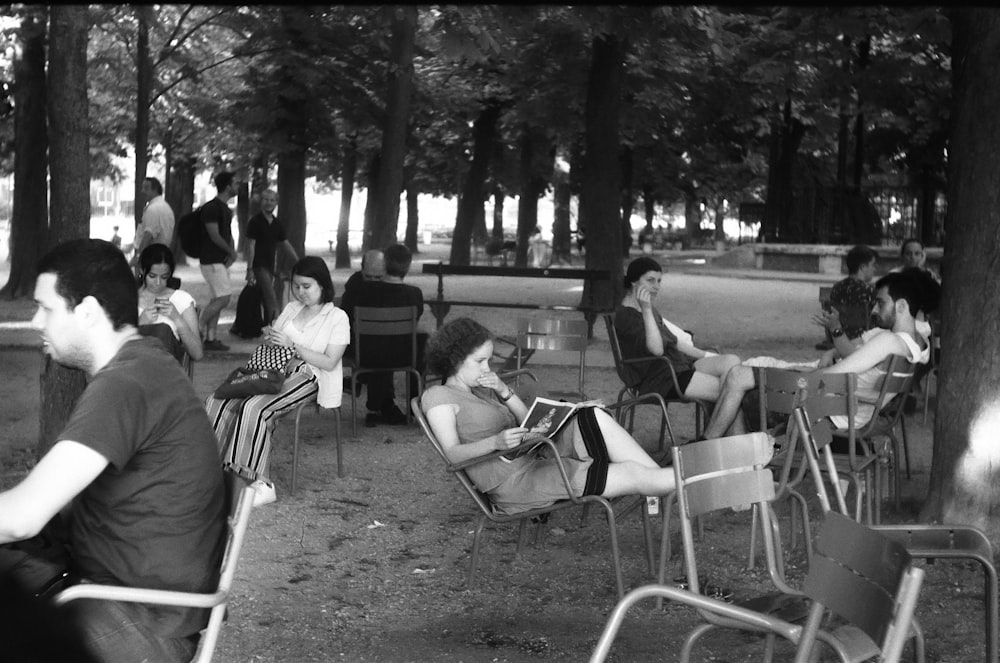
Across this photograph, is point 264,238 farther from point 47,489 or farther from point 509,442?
point 47,489

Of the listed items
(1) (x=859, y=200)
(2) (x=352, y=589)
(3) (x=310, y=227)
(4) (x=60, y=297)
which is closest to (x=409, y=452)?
(2) (x=352, y=589)

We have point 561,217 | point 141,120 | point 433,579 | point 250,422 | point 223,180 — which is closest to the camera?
point 433,579

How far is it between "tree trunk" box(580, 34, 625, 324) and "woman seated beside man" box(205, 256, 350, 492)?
33.2 ft

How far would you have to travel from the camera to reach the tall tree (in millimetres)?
17422

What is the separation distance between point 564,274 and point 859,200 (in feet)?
63.4

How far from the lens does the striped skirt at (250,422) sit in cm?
739

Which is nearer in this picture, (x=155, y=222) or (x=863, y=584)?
(x=863, y=584)

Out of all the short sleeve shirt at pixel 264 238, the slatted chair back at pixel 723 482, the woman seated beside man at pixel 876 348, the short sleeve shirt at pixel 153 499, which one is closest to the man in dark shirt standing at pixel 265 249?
the short sleeve shirt at pixel 264 238

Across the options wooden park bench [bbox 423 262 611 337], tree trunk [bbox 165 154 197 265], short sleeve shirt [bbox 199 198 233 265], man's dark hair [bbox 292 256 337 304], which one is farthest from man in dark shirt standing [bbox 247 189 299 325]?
tree trunk [bbox 165 154 197 265]

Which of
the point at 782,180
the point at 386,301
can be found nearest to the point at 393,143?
the point at 386,301

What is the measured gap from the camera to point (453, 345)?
633cm

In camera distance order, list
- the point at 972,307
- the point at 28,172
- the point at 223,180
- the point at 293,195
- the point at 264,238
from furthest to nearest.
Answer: the point at 293,195 → the point at 28,172 → the point at 264,238 → the point at 223,180 → the point at 972,307

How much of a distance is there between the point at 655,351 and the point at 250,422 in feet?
7.89

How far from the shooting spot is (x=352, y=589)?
5.99m
